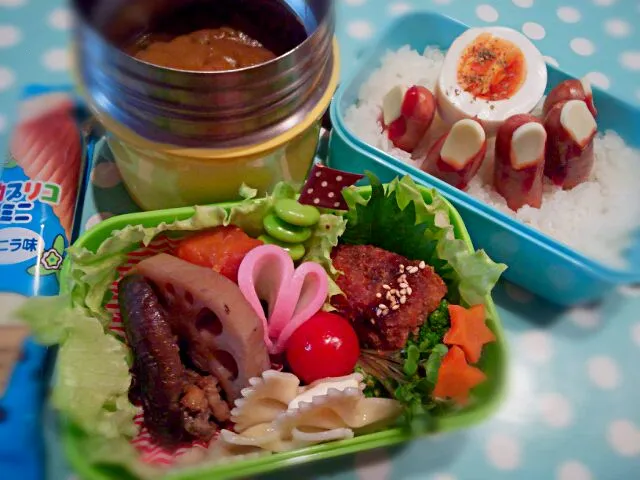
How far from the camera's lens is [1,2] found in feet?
5.67

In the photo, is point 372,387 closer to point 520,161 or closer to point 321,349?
point 321,349

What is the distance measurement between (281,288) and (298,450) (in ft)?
0.98

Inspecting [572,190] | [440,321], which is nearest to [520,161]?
[572,190]

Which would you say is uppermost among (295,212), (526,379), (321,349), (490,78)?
(490,78)

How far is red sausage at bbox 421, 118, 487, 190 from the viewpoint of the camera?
1.41 meters

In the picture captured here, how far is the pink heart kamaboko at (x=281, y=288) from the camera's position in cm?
113

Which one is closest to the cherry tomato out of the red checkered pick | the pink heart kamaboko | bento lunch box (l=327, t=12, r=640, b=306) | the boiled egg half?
the pink heart kamaboko

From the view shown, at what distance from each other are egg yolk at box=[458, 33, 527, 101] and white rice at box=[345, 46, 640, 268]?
0.12 m

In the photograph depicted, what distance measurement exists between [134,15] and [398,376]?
94 cm

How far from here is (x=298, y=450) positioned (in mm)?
1013

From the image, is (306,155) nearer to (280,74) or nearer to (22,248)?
(280,74)

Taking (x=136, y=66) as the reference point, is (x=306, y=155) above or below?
below

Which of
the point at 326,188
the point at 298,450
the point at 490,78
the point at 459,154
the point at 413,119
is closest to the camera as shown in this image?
the point at 298,450

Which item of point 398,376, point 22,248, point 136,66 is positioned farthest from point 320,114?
point 22,248
